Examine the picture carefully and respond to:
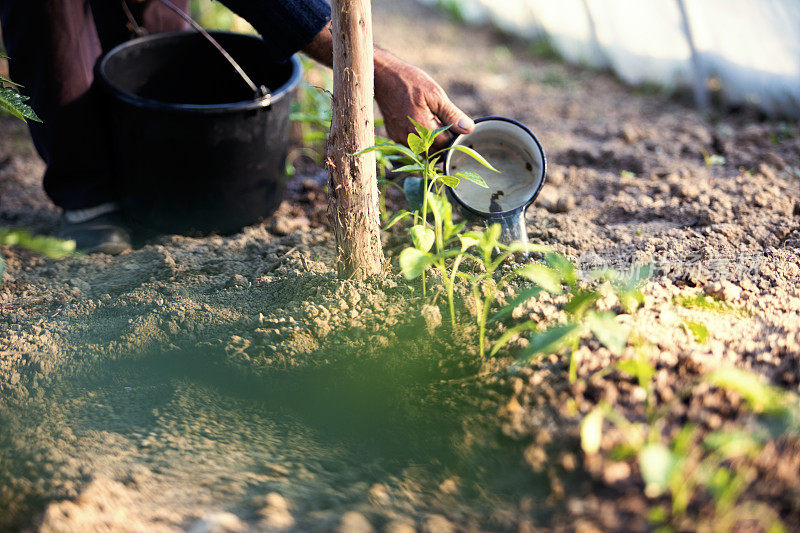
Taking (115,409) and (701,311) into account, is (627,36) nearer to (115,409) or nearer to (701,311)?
(701,311)

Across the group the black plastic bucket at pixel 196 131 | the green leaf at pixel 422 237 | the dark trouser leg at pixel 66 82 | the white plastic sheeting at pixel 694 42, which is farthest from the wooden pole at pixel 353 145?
the white plastic sheeting at pixel 694 42

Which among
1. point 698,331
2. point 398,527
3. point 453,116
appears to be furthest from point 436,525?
point 453,116

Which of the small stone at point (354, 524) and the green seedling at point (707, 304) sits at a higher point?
the green seedling at point (707, 304)

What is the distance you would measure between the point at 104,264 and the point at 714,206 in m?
1.82

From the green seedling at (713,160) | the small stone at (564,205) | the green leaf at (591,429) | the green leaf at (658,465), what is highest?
the green seedling at (713,160)

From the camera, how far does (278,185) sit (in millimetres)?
1951

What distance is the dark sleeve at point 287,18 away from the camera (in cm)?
157

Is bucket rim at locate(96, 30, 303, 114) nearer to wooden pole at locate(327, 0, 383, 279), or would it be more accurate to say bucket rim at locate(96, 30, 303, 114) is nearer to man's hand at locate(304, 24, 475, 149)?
man's hand at locate(304, 24, 475, 149)

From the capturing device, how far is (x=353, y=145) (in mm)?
1342

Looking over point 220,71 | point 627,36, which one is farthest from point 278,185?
point 627,36

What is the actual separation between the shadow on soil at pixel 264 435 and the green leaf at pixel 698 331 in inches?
16.7

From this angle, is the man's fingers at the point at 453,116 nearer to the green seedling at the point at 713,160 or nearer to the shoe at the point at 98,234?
the shoe at the point at 98,234

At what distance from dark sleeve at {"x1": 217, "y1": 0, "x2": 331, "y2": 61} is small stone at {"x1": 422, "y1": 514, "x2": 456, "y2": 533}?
1213 mm

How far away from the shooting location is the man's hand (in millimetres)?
1510
